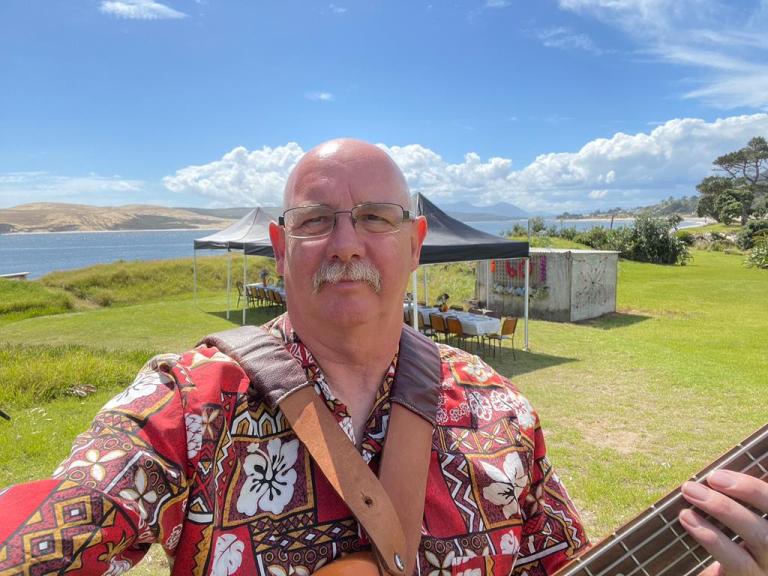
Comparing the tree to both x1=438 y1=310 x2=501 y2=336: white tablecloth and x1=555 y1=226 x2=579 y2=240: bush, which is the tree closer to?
x1=555 y1=226 x2=579 y2=240: bush

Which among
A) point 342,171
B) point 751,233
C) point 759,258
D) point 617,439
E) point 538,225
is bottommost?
point 617,439

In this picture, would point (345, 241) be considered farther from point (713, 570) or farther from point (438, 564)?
point (713, 570)

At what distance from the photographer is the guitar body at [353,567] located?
107 centimetres

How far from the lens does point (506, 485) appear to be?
1344 millimetres

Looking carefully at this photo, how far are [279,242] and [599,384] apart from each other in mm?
8738

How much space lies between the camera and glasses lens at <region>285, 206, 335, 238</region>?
1.31 meters

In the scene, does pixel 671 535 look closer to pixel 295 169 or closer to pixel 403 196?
pixel 403 196

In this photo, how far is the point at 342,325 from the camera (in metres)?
1.31

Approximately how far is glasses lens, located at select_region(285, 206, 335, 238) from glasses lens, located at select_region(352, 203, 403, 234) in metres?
0.07

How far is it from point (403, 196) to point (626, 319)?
16.5 meters

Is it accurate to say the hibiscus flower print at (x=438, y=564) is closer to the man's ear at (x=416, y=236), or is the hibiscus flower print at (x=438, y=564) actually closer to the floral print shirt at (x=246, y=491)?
the floral print shirt at (x=246, y=491)

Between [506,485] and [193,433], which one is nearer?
[193,433]

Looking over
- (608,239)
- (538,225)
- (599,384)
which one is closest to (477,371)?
(599,384)

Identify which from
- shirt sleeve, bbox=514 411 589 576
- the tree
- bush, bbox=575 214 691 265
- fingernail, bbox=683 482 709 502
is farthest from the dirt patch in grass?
the tree
